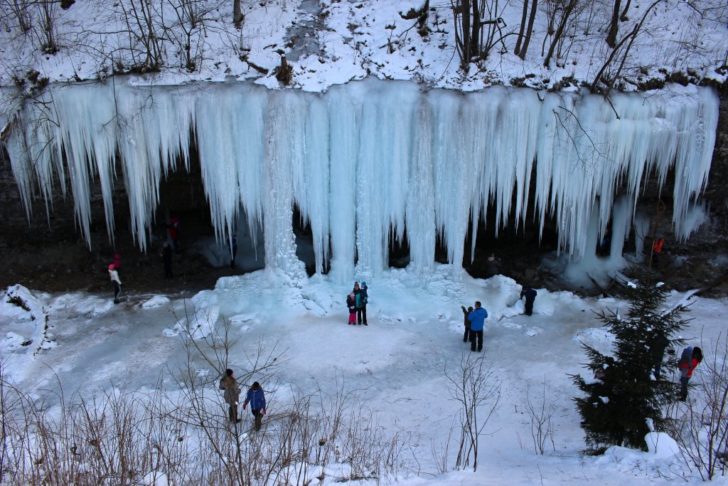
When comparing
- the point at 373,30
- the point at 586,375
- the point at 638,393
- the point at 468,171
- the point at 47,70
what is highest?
the point at 373,30

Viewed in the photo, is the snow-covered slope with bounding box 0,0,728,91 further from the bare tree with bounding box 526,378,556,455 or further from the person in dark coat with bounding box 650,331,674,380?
the person in dark coat with bounding box 650,331,674,380

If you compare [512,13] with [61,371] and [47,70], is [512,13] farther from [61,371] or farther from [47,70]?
[61,371]

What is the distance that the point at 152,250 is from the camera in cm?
1298

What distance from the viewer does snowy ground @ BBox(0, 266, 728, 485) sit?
7586mm

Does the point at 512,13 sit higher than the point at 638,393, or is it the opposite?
the point at 512,13

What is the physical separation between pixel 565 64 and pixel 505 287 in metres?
5.26

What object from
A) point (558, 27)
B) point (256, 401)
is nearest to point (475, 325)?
point (256, 401)

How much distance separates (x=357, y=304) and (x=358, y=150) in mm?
3199

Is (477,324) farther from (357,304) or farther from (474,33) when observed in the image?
(474,33)

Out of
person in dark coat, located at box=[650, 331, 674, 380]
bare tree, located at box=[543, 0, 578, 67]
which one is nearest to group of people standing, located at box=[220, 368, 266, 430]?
person in dark coat, located at box=[650, 331, 674, 380]

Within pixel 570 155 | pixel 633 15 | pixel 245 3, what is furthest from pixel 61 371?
pixel 633 15

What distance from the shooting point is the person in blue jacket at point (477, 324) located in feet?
30.6

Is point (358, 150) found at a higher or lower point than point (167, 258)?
higher

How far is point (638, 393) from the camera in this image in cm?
602
